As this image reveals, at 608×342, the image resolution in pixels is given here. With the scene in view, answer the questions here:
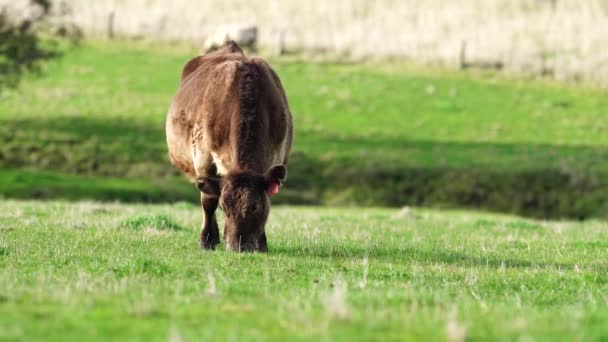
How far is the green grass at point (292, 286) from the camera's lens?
6.88 m

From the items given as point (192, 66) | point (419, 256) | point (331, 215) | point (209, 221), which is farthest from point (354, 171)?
point (419, 256)

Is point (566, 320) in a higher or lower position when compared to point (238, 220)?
higher

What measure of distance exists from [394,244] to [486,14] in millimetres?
62063

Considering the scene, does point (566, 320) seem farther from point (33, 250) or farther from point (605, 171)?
point (605, 171)

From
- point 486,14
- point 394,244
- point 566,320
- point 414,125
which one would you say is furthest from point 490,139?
point 566,320

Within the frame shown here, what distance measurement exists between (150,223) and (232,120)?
170 inches

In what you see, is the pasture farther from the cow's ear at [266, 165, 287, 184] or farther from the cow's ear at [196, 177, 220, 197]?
the cow's ear at [196, 177, 220, 197]

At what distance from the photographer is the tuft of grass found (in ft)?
55.9

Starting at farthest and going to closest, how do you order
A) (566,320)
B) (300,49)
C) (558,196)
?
(300,49)
(558,196)
(566,320)

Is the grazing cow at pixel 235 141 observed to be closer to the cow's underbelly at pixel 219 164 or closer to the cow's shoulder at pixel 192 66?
the cow's underbelly at pixel 219 164

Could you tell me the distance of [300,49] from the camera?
67.4 meters

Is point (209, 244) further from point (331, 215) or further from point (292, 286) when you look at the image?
point (331, 215)

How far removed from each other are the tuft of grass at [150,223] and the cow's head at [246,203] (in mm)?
4075

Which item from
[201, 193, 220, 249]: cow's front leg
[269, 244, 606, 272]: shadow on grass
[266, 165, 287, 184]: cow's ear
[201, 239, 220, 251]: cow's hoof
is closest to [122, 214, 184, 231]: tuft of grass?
[201, 193, 220, 249]: cow's front leg
